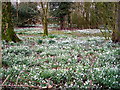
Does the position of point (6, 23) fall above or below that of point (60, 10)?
below

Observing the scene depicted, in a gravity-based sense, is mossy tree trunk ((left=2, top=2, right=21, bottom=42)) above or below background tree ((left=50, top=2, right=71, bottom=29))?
below

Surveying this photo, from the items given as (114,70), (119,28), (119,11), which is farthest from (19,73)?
(119,11)

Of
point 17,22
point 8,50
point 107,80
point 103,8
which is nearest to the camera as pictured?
point 107,80

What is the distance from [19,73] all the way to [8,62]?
47.9 inches

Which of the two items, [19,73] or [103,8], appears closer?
[19,73]

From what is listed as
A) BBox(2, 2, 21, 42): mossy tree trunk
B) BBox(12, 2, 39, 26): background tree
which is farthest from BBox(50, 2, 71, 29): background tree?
BBox(2, 2, 21, 42): mossy tree trunk

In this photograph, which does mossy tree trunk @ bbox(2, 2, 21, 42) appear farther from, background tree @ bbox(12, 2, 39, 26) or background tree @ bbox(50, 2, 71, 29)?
background tree @ bbox(12, 2, 39, 26)

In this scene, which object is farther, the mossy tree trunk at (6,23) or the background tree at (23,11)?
the background tree at (23,11)

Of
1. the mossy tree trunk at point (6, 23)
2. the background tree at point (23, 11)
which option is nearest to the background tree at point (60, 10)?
the background tree at point (23, 11)

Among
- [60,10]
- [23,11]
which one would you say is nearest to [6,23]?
[60,10]

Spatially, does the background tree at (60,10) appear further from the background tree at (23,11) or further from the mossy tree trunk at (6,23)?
the mossy tree trunk at (6,23)

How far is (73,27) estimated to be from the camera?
23.2m

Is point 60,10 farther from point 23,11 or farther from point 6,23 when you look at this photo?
point 6,23

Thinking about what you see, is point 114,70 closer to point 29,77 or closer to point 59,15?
point 29,77
